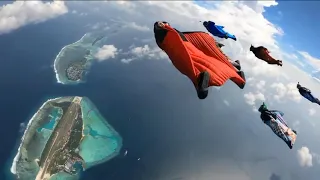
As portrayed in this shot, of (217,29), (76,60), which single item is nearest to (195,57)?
(217,29)

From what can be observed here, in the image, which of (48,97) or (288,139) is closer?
(288,139)

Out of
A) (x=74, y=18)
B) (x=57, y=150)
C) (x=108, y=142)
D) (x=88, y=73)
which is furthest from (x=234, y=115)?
(x=74, y=18)

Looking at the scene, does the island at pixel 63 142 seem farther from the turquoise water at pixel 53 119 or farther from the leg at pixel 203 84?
the leg at pixel 203 84

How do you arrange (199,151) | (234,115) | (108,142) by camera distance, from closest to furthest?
(108,142)
(199,151)
(234,115)

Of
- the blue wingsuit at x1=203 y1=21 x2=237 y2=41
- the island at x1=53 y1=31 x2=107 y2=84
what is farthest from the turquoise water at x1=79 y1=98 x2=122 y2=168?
the blue wingsuit at x1=203 y1=21 x2=237 y2=41

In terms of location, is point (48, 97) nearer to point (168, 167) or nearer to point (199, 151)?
point (168, 167)
